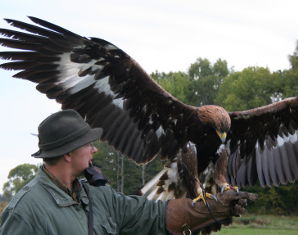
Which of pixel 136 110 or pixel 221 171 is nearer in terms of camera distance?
pixel 221 171

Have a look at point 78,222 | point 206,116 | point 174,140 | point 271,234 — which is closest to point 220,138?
point 206,116

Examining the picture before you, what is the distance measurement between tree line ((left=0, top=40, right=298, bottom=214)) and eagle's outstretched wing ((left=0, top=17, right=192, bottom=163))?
28689mm

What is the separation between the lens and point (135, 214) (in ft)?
14.7

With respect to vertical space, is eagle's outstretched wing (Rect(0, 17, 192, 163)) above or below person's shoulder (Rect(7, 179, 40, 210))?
above

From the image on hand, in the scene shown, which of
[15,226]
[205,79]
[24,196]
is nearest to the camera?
Result: [15,226]

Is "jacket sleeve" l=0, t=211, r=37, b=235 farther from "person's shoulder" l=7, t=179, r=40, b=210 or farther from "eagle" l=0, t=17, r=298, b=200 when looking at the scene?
"eagle" l=0, t=17, r=298, b=200

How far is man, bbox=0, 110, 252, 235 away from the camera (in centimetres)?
351

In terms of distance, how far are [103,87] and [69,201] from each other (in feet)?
10.7

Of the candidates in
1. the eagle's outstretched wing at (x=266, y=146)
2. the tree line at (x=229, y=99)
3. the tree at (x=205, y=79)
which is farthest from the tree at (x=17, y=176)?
the eagle's outstretched wing at (x=266, y=146)

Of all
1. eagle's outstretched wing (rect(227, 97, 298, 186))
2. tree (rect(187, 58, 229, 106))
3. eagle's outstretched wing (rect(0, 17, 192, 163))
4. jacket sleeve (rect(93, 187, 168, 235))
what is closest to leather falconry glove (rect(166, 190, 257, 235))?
jacket sleeve (rect(93, 187, 168, 235))

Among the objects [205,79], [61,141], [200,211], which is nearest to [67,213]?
[61,141]

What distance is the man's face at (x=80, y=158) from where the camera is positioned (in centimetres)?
383

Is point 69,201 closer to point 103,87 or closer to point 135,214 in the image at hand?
point 135,214

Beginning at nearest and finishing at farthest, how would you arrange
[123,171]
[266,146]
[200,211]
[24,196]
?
[24,196] → [200,211] → [266,146] → [123,171]
